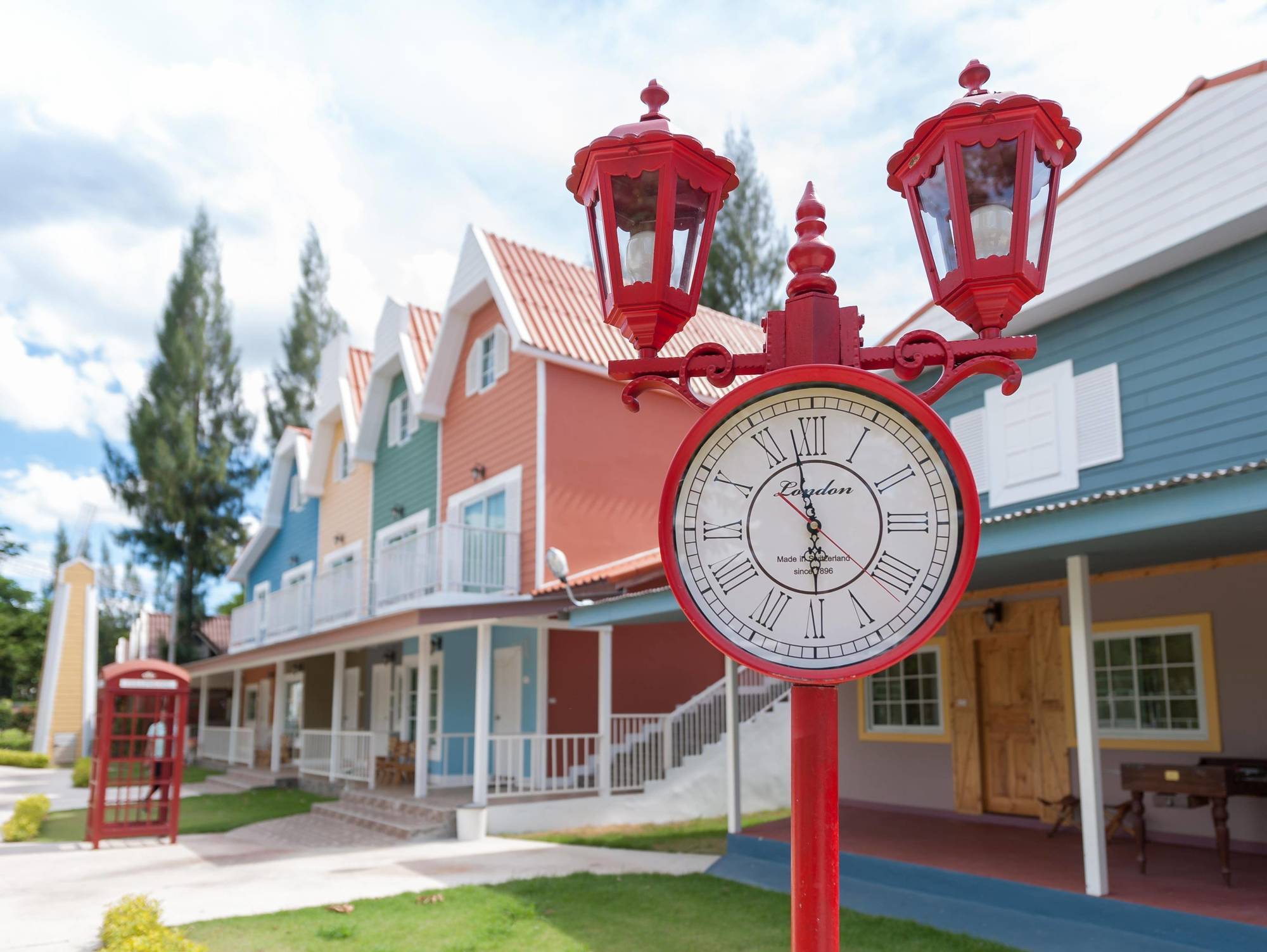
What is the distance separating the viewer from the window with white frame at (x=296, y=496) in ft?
78.9

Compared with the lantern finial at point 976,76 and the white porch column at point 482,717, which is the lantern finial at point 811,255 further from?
the white porch column at point 482,717

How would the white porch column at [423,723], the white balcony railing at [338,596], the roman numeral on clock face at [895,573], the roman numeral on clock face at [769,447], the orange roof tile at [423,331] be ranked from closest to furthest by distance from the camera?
the roman numeral on clock face at [895,573]
the roman numeral on clock face at [769,447]
the white porch column at [423,723]
the white balcony railing at [338,596]
the orange roof tile at [423,331]

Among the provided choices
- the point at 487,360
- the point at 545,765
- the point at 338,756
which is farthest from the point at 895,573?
the point at 338,756

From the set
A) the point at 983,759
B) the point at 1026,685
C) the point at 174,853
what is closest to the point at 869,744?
the point at 983,759

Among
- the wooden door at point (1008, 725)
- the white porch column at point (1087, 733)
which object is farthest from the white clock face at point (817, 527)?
the wooden door at point (1008, 725)

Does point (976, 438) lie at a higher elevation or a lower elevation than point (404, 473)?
lower

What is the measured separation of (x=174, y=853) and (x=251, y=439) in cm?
2831

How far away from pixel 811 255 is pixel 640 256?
1.35 ft

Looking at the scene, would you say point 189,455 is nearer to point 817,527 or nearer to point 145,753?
point 145,753

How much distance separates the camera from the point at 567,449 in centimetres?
1463

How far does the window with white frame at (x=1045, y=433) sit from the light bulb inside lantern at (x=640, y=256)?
7665mm

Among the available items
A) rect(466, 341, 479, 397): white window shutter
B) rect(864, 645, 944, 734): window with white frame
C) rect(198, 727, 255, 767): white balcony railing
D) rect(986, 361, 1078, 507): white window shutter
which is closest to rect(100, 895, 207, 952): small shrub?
rect(864, 645, 944, 734): window with white frame

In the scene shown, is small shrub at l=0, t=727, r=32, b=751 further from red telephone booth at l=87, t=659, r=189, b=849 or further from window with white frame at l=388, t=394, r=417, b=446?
red telephone booth at l=87, t=659, r=189, b=849

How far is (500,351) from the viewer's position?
52.2 ft
